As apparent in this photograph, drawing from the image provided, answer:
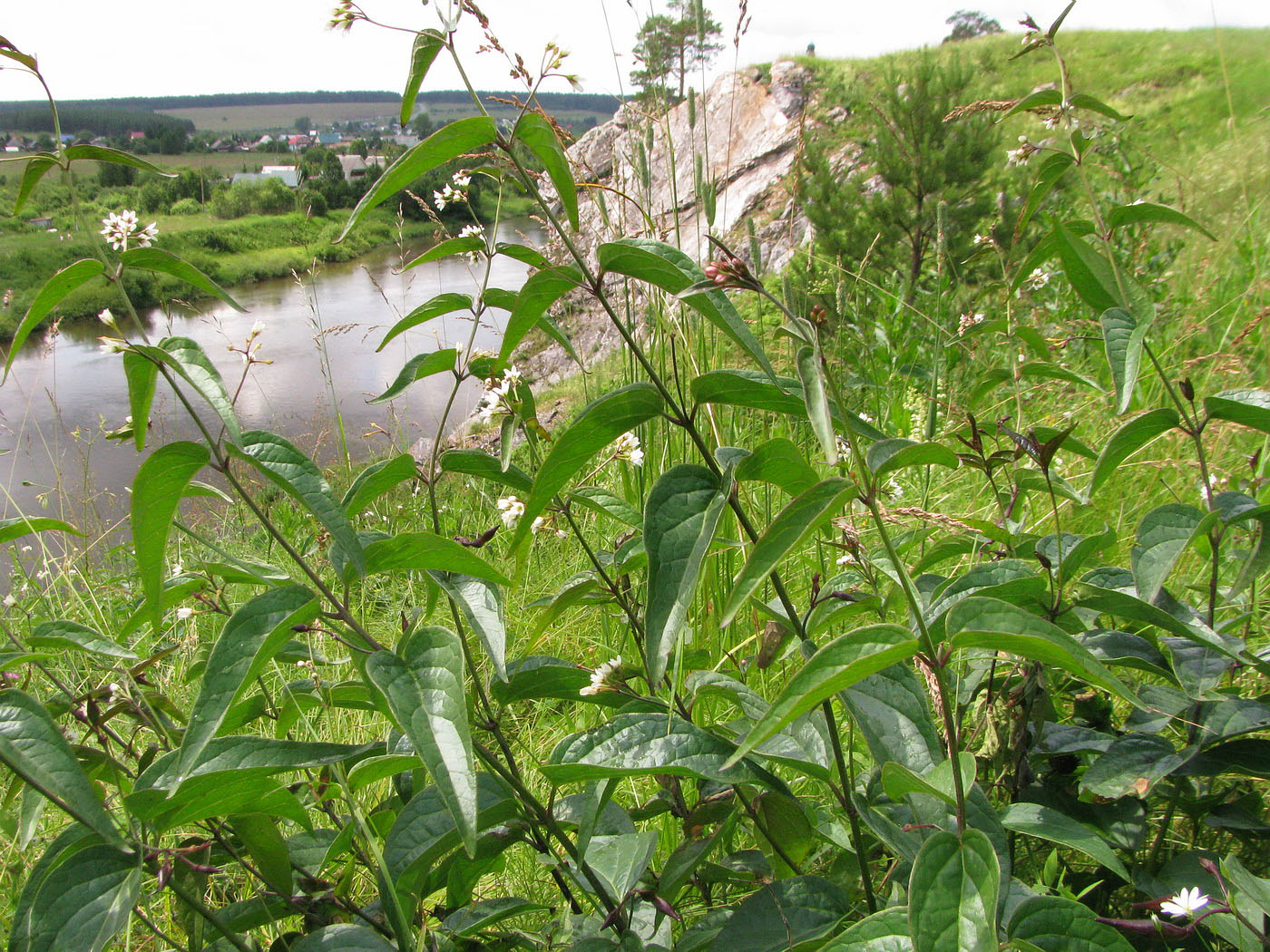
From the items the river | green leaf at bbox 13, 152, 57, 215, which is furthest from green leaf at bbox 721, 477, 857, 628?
the river

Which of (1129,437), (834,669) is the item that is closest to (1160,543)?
(1129,437)

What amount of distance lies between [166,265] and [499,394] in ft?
1.18

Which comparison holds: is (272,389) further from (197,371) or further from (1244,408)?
(1244,408)

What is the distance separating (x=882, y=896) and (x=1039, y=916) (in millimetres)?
270

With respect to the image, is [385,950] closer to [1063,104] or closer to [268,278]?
[1063,104]

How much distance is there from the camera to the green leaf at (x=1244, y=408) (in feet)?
2.65

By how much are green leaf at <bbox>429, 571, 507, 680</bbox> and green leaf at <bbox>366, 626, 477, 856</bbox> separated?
39 mm

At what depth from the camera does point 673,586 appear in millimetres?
598

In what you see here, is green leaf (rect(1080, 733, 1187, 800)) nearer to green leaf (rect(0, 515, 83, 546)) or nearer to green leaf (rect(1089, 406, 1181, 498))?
green leaf (rect(1089, 406, 1181, 498))

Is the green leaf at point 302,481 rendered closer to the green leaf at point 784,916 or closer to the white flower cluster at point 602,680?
the white flower cluster at point 602,680

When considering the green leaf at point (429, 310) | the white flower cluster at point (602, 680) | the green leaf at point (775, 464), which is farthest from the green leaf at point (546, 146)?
the white flower cluster at point (602, 680)

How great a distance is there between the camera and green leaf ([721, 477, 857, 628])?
511mm

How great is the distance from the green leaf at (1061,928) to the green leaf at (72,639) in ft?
2.72

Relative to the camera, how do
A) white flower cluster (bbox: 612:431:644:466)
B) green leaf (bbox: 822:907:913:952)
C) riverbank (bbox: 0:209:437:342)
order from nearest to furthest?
green leaf (bbox: 822:907:913:952) < white flower cluster (bbox: 612:431:644:466) < riverbank (bbox: 0:209:437:342)
